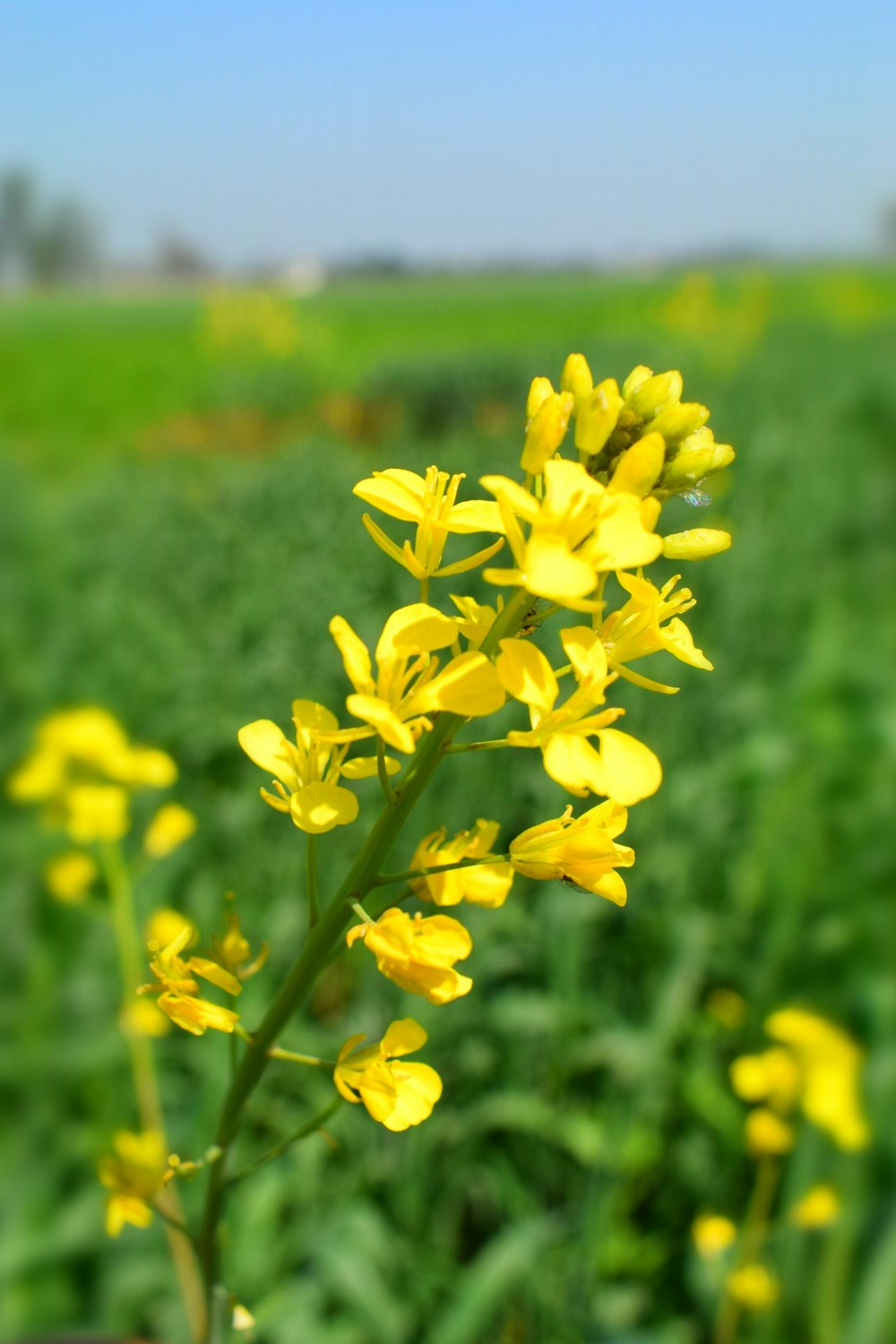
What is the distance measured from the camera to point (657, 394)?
0.60 m

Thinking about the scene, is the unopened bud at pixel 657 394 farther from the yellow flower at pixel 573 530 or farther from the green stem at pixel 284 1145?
the green stem at pixel 284 1145

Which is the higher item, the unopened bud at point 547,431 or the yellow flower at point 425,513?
the unopened bud at point 547,431

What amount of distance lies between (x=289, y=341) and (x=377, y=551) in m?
11.4

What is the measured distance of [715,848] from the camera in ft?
9.48

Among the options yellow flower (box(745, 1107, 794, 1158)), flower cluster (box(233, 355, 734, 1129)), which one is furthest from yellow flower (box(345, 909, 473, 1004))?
yellow flower (box(745, 1107, 794, 1158))

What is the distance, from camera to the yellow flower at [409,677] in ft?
1.73

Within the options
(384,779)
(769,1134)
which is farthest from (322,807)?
(769,1134)

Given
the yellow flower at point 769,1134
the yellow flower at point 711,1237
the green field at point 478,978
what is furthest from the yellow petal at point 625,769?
the yellow flower at point 769,1134

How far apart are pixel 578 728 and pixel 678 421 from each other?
179mm

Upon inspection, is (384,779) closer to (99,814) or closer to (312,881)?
(312,881)

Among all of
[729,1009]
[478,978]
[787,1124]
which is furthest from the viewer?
[729,1009]

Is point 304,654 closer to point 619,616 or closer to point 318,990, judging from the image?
point 318,990

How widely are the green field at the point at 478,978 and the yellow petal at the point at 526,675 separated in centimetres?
125

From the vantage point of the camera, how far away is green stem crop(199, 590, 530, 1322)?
578 mm
